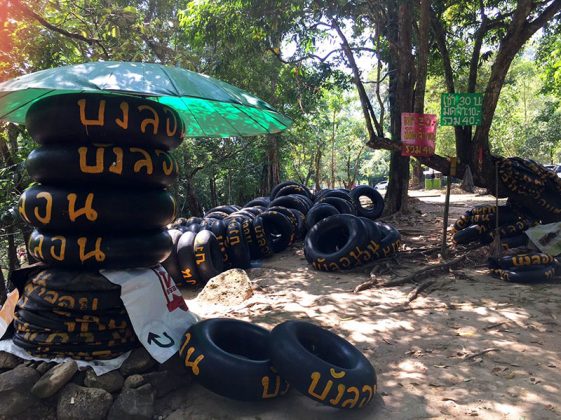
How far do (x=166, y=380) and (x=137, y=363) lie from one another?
273mm

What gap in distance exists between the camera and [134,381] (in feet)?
10.7

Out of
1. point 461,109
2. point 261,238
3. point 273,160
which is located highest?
point 461,109

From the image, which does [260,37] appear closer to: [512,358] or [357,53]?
[357,53]

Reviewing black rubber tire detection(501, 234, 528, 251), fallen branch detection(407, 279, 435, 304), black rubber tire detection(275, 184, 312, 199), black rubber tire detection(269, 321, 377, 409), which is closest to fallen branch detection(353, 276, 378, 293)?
fallen branch detection(407, 279, 435, 304)

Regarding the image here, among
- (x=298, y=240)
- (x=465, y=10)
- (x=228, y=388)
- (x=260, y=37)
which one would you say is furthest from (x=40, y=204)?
(x=465, y=10)

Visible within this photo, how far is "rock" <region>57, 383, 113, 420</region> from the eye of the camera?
3049mm

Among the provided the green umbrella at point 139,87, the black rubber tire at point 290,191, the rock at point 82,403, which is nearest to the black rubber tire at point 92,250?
the rock at point 82,403

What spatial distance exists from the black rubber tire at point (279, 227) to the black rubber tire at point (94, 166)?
5888 millimetres

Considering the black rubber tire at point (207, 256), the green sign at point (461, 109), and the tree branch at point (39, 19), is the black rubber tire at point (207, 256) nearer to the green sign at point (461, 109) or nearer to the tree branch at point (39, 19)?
the tree branch at point (39, 19)

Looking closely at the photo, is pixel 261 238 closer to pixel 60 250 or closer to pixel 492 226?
pixel 492 226

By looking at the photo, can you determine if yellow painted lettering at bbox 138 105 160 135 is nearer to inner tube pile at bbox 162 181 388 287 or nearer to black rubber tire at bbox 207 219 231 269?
inner tube pile at bbox 162 181 388 287

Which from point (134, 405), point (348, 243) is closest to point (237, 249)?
point (348, 243)

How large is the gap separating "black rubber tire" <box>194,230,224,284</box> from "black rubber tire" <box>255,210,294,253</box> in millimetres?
2267

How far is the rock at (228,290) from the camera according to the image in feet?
19.4
